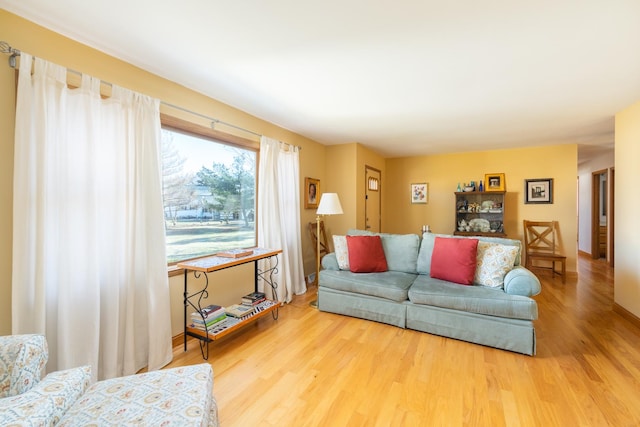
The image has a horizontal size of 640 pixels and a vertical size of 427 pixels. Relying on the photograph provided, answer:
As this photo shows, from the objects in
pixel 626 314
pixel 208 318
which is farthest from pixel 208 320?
pixel 626 314

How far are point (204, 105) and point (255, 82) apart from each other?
634mm

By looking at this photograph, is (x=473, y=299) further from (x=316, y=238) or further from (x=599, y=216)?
(x=599, y=216)

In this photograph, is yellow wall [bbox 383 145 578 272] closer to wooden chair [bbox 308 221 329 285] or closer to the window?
wooden chair [bbox 308 221 329 285]

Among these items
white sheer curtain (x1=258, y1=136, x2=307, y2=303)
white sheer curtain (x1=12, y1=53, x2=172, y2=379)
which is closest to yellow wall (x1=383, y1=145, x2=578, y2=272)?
white sheer curtain (x1=258, y1=136, x2=307, y2=303)

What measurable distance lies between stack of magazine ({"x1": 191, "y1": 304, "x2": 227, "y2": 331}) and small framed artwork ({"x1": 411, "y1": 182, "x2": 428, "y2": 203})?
4.59m

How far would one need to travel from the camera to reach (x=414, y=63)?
207cm

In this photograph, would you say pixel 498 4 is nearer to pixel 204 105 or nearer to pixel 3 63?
pixel 204 105

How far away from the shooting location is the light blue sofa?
228 cm

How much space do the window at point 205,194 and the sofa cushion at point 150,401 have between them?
144 cm

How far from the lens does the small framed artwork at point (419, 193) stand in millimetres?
5689

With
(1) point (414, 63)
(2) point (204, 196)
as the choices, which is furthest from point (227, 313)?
(1) point (414, 63)

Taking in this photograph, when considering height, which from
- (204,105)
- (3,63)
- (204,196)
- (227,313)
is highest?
(204,105)

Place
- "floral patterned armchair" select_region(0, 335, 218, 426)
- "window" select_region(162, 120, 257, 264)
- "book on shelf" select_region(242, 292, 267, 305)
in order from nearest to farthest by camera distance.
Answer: "floral patterned armchair" select_region(0, 335, 218, 426) → "window" select_region(162, 120, 257, 264) → "book on shelf" select_region(242, 292, 267, 305)

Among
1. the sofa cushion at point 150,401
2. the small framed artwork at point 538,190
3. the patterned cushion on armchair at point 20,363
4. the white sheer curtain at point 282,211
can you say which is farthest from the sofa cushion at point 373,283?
the small framed artwork at point 538,190
